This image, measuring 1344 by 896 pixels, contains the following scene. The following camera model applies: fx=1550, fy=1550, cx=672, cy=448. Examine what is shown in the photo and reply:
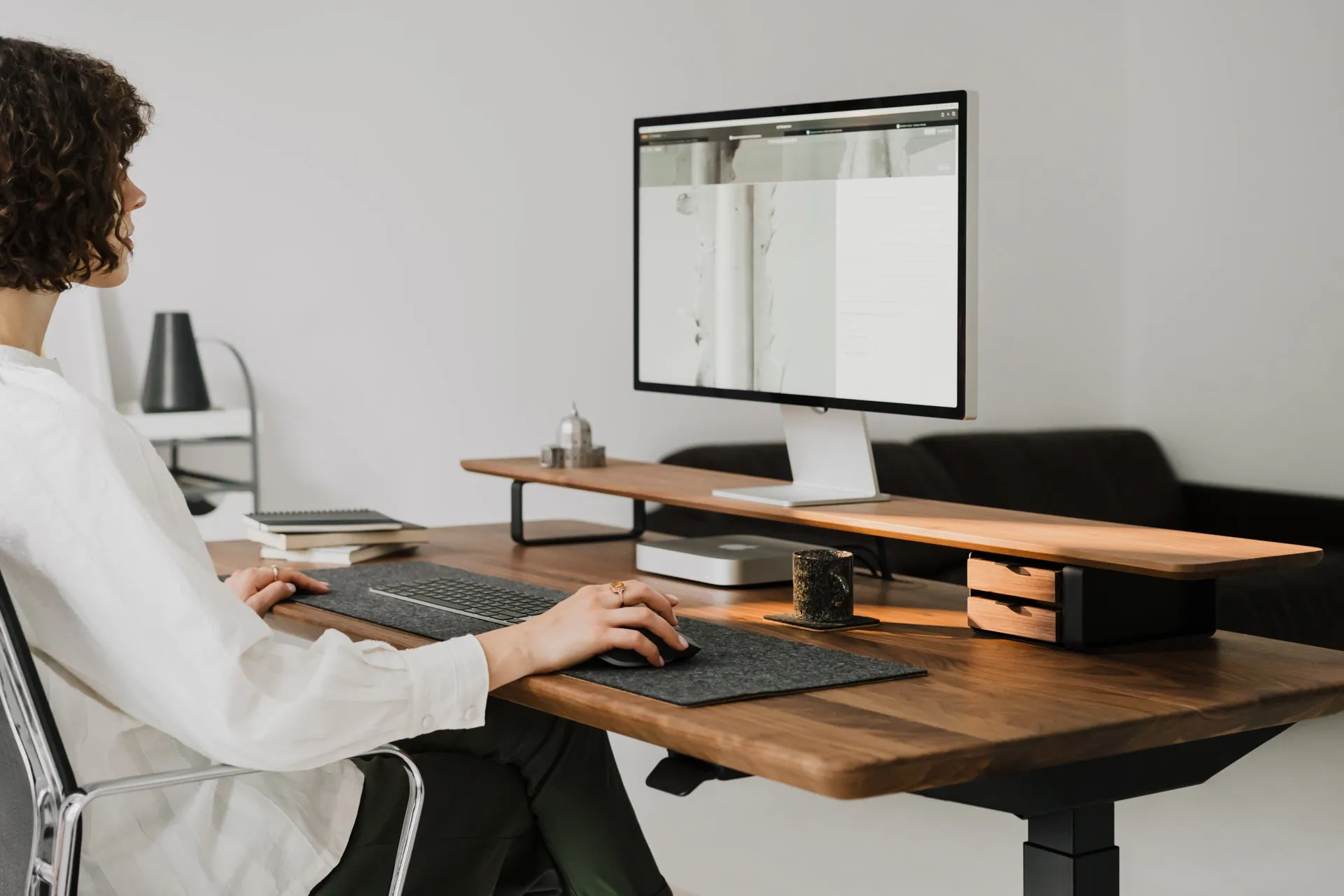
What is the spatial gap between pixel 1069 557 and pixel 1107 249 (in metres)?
3.87

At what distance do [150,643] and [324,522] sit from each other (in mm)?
1199

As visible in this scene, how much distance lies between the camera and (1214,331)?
5.14 meters

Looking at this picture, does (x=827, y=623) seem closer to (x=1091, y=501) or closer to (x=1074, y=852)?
(x=1074, y=852)

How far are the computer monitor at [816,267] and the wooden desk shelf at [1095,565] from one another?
15 cm

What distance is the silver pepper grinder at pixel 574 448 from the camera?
2.81 metres

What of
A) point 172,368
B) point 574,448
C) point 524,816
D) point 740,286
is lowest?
point 524,816

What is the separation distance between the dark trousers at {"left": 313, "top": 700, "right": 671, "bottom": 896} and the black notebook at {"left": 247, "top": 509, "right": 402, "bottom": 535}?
25.8 inches

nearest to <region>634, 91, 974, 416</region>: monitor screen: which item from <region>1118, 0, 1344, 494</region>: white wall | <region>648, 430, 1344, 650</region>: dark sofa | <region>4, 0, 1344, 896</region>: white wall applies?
<region>4, 0, 1344, 896</region>: white wall

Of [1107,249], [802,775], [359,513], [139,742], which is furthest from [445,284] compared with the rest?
[802,775]

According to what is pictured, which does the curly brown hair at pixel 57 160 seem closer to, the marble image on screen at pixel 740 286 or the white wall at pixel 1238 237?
the marble image on screen at pixel 740 286

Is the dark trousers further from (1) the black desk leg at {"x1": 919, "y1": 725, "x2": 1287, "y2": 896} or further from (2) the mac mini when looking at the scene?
(1) the black desk leg at {"x1": 919, "y1": 725, "x2": 1287, "y2": 896}

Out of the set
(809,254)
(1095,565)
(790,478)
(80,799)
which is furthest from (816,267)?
(790,478)

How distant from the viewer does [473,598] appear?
79.4 inches

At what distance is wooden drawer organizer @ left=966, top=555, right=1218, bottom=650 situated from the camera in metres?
1.77
